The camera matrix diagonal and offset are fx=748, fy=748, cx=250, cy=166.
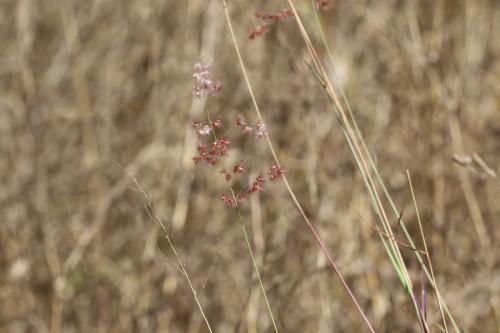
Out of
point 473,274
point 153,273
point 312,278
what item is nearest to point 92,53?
point 153,273

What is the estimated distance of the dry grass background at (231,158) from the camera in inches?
73.1

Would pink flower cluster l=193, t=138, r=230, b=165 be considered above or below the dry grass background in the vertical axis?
above

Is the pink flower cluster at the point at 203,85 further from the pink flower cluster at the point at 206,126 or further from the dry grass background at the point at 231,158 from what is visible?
the dry grass background at the point at 231,158

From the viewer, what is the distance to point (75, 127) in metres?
2.37

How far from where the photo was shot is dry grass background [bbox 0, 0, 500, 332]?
1857mm

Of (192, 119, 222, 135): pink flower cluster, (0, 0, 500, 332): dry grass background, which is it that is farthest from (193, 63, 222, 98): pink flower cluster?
(0, 0, 500, 332): dry grass background

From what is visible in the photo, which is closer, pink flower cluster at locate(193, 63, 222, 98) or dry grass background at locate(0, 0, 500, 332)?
pink flower cluster at locate(193, 63, 222, 98)

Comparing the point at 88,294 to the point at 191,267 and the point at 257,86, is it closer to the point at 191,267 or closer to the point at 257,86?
the point at 191,267

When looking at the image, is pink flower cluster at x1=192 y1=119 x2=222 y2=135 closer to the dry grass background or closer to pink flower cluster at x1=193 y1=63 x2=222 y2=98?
pink flower cluster at x1=193 y1=63 x2=222 y2=98

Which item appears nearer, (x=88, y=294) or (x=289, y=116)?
(x=88, y=294)

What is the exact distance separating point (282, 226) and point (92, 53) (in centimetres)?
97

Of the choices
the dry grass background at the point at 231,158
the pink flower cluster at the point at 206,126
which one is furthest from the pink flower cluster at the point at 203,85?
the dry grass background at the point at 231,158

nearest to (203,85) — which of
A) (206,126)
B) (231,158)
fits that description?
(206,126)

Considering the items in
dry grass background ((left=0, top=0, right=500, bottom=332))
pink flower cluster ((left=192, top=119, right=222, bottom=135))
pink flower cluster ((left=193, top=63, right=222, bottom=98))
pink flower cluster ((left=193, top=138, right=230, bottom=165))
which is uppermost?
pink flower cluster ((left=193, top=63, right=222, bottom=98))
